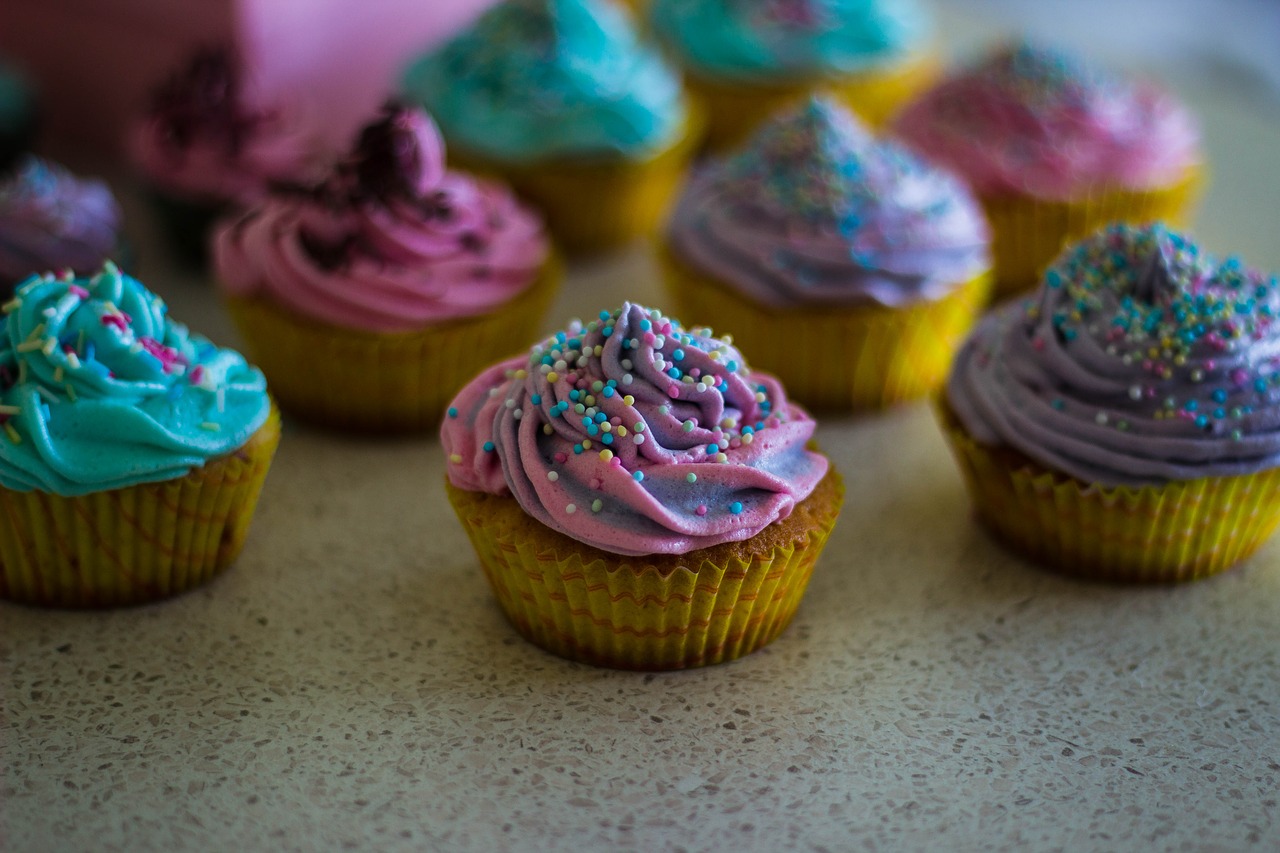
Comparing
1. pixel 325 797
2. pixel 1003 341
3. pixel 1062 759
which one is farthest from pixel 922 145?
pixel 325 797

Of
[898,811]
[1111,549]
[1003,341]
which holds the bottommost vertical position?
[898,811]

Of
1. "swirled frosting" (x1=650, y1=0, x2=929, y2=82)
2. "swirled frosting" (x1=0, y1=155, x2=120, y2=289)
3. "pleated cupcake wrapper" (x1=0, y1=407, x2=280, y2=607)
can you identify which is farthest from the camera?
"swirled frosting" (x1=650, y1=0, x2=929, y2=82)

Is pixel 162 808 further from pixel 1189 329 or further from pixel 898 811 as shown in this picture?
pixel 1189 329

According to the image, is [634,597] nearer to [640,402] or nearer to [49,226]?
[640,402]

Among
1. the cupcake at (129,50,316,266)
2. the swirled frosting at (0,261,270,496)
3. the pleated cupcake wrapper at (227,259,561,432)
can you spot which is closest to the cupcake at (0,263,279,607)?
the swirled frosting at (0,261,270,496)

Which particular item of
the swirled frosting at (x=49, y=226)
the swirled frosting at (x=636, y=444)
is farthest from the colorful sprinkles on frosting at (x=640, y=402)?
the swirled frosting at (x=49, y=226)

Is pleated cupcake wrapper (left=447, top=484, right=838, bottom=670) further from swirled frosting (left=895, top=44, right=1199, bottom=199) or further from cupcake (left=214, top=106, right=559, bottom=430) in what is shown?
swirled frosting (left=895, top=44, right=1199, bottom=199)
